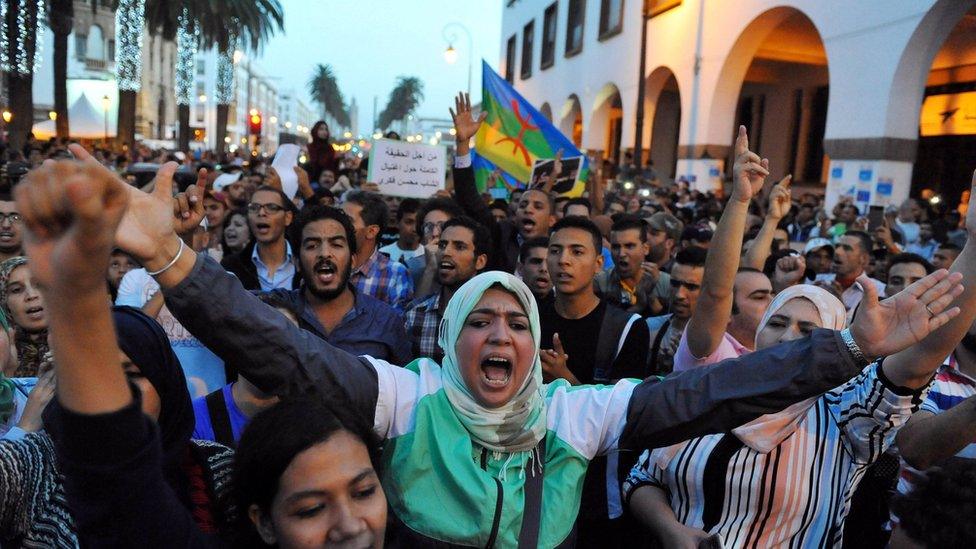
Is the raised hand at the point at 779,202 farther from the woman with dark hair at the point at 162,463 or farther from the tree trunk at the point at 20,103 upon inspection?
the tree trunk at the point at 20,103

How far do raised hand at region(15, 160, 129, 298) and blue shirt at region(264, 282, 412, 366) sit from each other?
2.44 metres

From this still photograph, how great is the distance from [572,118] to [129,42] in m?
16.4

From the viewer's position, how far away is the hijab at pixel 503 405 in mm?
1990

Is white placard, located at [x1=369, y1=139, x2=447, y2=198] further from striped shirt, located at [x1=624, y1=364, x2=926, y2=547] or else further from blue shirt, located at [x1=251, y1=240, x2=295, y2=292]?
striped shirt, located at [x1=624, y1=364, x2=926, y2=547]

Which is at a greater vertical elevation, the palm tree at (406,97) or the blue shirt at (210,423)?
the palm tree at (406,97)

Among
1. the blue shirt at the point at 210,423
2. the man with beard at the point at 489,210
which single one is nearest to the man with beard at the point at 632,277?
the man with beard at the point at 489,210

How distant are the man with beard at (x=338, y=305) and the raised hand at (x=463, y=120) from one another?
6.99 ft

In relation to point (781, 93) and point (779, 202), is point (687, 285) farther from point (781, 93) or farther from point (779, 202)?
point (781, 93)

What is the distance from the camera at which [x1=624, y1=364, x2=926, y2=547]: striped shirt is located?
224 centimetres

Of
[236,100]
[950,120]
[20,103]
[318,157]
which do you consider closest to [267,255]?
[318,157]

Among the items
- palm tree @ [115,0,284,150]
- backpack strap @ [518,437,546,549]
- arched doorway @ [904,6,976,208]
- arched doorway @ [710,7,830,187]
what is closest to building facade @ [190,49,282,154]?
palm tree @ [115,0,284,150]

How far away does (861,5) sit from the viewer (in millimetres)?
12141

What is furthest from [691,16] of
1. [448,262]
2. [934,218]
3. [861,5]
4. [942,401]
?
[942,401]

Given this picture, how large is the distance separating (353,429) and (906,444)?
1.68m
